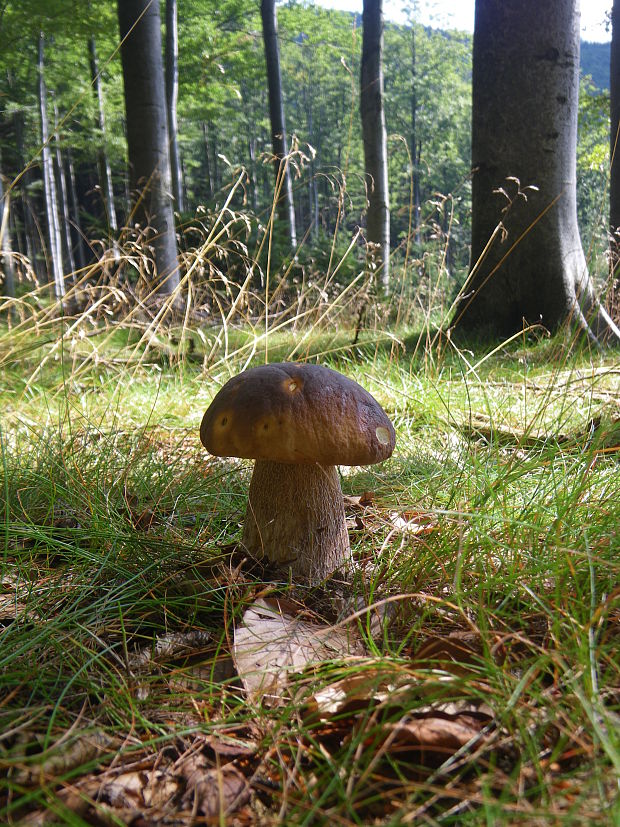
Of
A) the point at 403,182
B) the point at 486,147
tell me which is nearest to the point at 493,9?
the point at 486,147

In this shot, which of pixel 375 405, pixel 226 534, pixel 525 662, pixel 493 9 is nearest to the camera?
pixel 525 662

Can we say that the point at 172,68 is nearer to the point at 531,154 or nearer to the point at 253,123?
the point at 531,154

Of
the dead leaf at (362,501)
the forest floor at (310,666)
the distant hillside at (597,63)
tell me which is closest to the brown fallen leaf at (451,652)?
the forest floor at (310,666)

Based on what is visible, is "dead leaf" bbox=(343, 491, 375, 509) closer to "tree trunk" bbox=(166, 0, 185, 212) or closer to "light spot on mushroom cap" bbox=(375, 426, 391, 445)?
"light spot on mushroom cap" bbox=(375, 426, 391, 445)

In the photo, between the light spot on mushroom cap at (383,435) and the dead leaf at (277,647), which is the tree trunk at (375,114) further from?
the dead leaf at (277,647)

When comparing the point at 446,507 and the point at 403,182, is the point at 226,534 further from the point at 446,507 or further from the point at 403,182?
the point at 403,182

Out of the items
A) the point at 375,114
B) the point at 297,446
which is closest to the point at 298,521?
the point at 297,446

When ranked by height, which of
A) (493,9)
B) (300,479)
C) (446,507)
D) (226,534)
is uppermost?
(493,9)

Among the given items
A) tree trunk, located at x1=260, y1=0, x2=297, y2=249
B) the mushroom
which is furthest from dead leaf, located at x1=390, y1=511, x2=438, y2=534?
tree trunk, located at x1=260, y1=0, x2=297, y2=249
